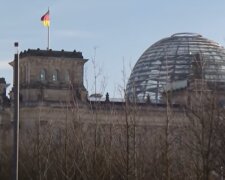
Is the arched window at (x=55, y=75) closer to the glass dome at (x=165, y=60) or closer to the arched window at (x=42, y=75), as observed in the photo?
the arched window at (x=42, y=75)

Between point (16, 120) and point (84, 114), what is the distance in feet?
162

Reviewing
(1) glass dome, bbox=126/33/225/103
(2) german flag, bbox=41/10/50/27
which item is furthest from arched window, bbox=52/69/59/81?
(1) glass dome, bbox=126/33/225/103

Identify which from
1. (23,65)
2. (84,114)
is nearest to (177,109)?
(84,114)

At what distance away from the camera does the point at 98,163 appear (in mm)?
29547

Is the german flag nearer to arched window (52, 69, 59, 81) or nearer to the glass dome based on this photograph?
arched window (52, 69, 59, 81)

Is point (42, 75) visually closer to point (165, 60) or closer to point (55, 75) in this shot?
point (55, 75)

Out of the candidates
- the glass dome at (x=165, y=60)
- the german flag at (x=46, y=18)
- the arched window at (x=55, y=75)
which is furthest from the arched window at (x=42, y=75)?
the glass dome at (x=165, y=60)

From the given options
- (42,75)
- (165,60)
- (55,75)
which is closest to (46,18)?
→ (55,75)

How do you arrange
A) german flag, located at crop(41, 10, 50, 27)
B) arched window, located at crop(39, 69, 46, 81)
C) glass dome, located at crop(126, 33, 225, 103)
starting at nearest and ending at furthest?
german flag, located at crop(41, 10, 50, 27), arched window, located at crop(39, 69, 46, 81), glass dome, located at crop(126, 33, 225, 103)

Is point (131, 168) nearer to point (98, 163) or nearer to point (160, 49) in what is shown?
point (98, 163)

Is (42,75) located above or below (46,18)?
below

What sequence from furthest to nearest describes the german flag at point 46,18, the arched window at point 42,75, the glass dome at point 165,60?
1. the glass dome at point 165,60
2. the arched window at point 42,75
3. the german flag at point 46,18

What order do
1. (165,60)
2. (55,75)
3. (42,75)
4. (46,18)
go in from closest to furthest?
(46,18) → (55,75) → (42,75) → (165,60)

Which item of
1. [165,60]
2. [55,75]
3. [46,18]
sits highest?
[46,18]
